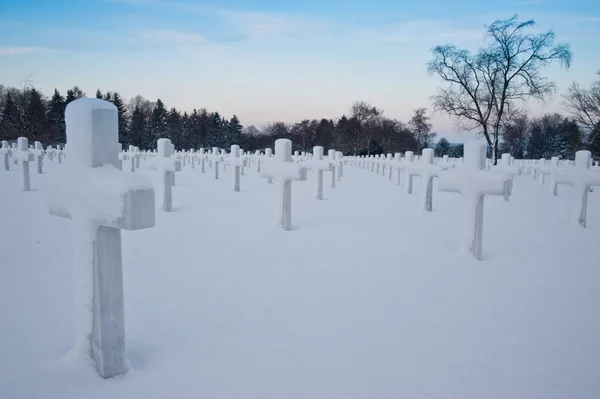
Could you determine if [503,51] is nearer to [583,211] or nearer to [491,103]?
[491,103]

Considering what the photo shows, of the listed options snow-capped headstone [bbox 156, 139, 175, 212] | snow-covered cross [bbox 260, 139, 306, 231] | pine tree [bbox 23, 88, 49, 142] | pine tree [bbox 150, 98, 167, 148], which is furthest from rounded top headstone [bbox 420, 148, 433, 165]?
pine tree [bbox 150, 98, 167, 148]

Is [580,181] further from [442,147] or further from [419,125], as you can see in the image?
[442,147]

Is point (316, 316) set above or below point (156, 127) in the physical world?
below

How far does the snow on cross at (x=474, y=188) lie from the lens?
5312 millimetres

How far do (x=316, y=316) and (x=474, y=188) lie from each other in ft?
10.2

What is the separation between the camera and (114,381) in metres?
2.40

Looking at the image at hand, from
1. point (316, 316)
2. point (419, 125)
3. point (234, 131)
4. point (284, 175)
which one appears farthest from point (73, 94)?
point (316, 316)

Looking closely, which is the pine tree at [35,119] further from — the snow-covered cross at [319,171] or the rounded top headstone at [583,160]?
the rounded top headstone at [583,160]

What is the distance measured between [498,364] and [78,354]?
8.43ft

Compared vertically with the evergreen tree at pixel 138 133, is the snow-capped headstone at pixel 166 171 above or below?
below

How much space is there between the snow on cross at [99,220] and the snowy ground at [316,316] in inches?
7.2

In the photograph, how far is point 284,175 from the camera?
7230 mm

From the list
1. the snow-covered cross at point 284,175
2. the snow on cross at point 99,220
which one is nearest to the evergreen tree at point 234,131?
the snow-covered cross at point 284,175

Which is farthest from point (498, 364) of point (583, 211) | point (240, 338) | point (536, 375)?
point (583, 211)
